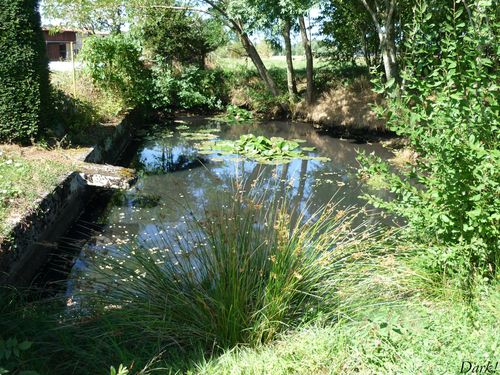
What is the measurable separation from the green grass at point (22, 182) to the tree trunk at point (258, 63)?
9.14 m

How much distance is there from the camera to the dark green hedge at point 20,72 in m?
7.08

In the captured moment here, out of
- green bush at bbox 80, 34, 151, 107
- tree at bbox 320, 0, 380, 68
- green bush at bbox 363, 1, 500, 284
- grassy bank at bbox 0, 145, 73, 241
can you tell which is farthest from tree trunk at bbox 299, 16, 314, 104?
green bush at bbox 363, 1, 500, 284

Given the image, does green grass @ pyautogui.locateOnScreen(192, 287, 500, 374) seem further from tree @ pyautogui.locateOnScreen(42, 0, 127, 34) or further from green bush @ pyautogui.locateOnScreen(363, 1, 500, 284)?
tree @ pyautogui.locateOnScreen(42, 0, 127, 34)

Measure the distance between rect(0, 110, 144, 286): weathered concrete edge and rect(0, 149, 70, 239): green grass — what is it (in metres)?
0.08

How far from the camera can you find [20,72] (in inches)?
284

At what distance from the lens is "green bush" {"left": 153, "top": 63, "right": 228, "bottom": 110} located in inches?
599

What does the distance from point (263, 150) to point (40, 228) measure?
18.4 feet

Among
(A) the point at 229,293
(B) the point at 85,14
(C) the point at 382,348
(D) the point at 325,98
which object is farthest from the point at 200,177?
(B) the point at 85,14

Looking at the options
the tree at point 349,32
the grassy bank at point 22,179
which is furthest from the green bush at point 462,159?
the tree at point 349,32

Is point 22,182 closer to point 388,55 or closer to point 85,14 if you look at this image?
point 388,55

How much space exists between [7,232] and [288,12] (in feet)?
26.6

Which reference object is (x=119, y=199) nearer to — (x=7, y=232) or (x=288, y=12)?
(x=7, y=232)

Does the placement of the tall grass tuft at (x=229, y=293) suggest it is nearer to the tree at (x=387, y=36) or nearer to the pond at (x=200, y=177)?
the pond at (x=200, y=177)

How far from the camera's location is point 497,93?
317 centimetres
